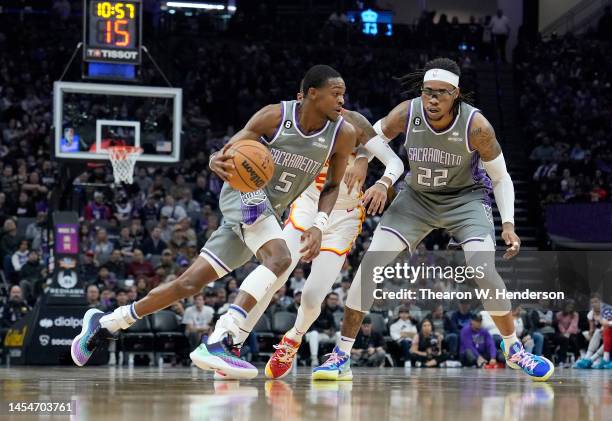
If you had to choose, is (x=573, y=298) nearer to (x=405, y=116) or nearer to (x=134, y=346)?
(x=134, y=346)

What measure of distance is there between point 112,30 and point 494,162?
8.56m

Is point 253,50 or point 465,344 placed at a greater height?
point 253,50

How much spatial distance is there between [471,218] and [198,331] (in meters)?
7.53

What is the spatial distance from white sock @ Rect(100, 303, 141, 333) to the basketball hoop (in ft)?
25.3

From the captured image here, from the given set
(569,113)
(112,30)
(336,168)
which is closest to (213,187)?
(112,30)

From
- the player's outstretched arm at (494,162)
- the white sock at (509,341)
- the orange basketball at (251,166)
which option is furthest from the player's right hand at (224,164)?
the white sock at (509,341)

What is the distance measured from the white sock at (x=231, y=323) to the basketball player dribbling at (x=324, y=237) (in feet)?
1.59

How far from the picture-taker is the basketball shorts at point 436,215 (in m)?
7.12

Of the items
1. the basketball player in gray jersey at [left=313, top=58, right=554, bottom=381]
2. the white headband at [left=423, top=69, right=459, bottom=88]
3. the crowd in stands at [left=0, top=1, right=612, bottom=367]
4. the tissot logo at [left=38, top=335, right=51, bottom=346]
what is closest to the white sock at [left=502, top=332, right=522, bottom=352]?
the basketball player in gray jersey at [left=313, top=58, right=554, bottom=381]

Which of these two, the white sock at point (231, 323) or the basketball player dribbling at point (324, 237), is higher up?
the basketball player dribbling at point (324, 237)

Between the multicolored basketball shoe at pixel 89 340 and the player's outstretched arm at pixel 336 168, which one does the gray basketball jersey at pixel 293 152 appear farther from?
the multicolored basketball shoe at pixel 89 340

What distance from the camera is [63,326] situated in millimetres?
13133

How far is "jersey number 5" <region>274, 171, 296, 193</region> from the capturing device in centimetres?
659

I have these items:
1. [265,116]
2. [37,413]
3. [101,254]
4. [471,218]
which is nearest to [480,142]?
[471,218]
